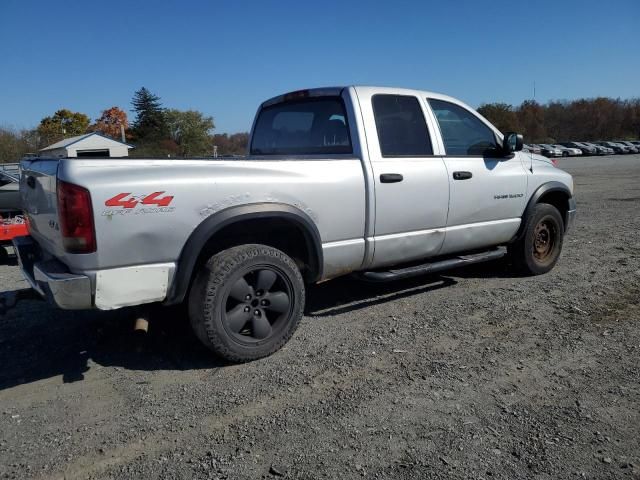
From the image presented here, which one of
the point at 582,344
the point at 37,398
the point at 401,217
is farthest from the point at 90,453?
the point at 582,344

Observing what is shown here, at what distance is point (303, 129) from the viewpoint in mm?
4992

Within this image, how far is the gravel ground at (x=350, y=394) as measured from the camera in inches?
101

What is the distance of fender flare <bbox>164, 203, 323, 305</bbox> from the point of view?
3366 mm

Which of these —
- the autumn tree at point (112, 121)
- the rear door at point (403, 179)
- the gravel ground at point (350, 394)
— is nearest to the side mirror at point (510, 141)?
the rear door at point (403, 179)

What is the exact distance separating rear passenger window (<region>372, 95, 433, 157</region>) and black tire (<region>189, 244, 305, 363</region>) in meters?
1.44

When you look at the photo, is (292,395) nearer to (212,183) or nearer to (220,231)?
(220,231)

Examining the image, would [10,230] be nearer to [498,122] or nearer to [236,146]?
[236,146]

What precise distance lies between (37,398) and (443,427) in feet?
8.22

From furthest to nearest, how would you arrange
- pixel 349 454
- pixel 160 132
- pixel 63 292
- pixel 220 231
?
pixel 160 132 < pixel 220 231 < pixel 63 292 < pixel 349 454

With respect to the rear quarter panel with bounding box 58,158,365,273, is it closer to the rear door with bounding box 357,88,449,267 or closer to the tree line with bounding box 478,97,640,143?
the rear door with bounding box 357,88,449,267

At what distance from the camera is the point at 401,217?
442 cm

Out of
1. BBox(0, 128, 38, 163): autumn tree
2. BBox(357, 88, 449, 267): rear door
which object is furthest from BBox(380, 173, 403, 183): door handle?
BBox(0, 128, 38, 163): autumn tree

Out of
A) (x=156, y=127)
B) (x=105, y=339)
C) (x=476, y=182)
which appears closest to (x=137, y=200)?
(x=105, y=339)

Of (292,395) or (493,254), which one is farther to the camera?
(493,254)
